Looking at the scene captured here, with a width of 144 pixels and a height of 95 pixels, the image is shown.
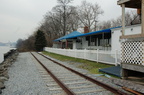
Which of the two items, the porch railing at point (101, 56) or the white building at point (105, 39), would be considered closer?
the porch railing at point (101, 56)

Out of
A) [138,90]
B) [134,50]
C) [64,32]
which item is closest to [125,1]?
[134,50]

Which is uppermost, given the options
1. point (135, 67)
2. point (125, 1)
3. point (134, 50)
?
point (125, 1)

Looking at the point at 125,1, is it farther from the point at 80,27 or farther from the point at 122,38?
the point at 80,27

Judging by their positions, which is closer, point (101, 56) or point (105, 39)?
point (101, 56)

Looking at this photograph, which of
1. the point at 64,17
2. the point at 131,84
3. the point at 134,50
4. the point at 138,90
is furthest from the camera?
the point at 64,17

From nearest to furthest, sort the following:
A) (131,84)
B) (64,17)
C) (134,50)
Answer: (131,84), (134,50), (64,17)

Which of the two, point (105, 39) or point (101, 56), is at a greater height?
point (105, 39)

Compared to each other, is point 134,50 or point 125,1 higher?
point 125,1

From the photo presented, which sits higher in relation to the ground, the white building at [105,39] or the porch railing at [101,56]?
the white building at [105,39]

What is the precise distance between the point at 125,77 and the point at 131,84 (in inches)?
31.4

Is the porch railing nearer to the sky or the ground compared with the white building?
nearer to the ground

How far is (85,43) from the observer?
75.1 feet

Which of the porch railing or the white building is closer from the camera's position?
the porch railing

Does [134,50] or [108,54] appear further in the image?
[108,54]
